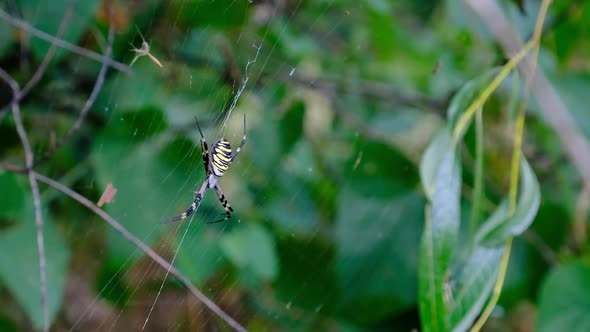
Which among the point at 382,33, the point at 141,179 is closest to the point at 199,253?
the point at 141,179

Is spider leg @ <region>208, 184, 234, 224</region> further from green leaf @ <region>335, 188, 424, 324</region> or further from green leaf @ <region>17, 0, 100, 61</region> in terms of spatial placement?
green leaf @ <region>17, 0, 100, 61</region>

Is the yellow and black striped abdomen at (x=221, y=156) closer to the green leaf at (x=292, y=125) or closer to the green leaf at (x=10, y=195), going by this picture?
the green leaf at (x=292, y=125)

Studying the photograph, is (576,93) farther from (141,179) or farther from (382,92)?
(141,179)

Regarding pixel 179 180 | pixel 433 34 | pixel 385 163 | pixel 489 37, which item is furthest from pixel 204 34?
pixel 433 34

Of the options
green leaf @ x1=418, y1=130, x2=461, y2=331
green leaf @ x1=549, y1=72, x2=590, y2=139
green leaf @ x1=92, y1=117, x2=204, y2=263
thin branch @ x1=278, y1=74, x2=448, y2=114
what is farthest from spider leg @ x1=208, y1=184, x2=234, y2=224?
green leaf @ x1=549, y1=72, x2=590, y2=139

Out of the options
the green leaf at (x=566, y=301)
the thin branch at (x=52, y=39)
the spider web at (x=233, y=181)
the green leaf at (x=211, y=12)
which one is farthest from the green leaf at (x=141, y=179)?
the green leaf at (x=566, y=301)

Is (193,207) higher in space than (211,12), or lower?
lower
